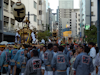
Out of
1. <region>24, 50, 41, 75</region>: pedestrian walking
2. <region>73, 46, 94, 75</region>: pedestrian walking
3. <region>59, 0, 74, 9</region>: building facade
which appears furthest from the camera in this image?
<region>59, 0, 74, 9</region>: building facade

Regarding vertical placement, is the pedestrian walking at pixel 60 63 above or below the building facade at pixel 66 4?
below

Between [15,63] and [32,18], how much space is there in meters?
37.0

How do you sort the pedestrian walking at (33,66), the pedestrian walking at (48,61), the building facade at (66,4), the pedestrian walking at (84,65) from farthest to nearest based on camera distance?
the building facade at (66,4)
the pedestrian walking at (48,61)
the pedestrian walking at (84,65)
the pedestrian walking at (33,66)

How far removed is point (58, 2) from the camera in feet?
534

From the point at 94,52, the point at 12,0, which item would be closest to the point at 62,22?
the point at 12,0

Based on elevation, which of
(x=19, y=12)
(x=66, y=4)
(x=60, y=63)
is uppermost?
(x=66, y=4)

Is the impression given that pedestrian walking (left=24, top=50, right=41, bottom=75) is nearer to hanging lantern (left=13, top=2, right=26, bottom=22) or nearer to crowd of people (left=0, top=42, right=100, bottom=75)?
crowd of people (left=0, top=42, right=100, bottom=75)

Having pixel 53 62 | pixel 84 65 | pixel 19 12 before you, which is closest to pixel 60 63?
pixel 53 62

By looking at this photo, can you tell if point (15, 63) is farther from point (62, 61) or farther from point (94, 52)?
point (94, 52)

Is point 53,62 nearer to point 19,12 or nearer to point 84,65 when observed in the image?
point 84,65

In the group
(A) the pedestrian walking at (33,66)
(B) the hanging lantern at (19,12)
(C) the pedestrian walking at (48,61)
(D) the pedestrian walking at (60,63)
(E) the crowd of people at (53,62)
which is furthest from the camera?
(B) the hanging lantern at (19,12)

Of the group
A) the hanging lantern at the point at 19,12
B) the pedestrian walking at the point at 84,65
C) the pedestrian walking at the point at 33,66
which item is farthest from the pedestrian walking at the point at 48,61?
the hanging lantern at the point at 19,12

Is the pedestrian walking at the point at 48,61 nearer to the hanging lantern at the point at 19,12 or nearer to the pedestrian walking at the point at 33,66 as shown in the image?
the pedestrian walking at the point at 33,66

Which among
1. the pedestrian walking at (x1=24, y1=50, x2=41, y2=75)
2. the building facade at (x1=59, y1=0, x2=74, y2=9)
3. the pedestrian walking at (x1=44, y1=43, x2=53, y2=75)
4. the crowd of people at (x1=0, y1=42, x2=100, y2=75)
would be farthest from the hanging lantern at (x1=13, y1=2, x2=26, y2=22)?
the building facade at (x1=59, y1=0, x2=74, y2=9)
